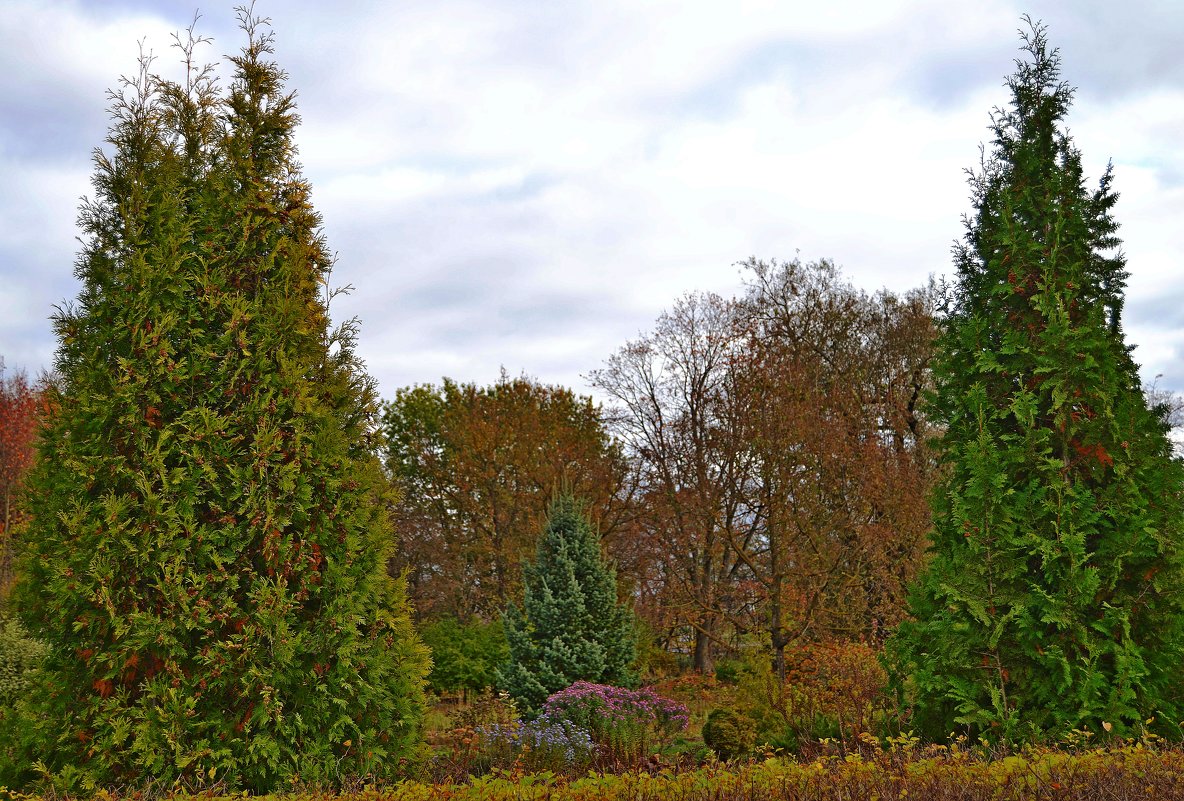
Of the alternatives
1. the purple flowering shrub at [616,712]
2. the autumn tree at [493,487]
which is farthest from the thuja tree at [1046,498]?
the autumn tree at [493,487]

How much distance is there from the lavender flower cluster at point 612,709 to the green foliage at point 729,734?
3.04 ft

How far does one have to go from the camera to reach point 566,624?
41.8 feet

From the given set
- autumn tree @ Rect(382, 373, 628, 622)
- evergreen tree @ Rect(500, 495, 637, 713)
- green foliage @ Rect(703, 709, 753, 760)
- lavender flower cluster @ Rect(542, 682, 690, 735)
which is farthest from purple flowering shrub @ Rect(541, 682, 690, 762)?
autumn tree @ Rect(382, 373, 628, 622)

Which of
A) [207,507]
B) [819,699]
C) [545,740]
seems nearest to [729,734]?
[545,740]

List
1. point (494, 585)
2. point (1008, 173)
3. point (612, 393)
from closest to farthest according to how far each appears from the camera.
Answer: point (1008, 173), point (612, 393), point (494, 585)

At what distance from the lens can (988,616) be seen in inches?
255

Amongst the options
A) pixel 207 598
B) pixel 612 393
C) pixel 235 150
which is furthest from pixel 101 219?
pixel 612 393

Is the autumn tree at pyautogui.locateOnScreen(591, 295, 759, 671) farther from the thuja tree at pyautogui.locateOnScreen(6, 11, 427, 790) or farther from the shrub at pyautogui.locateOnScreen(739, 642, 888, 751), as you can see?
the thuja tree at pyautogui.locateOnScreen(6, 11, 427, 790)

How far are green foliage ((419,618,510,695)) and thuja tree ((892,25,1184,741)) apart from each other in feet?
38.0

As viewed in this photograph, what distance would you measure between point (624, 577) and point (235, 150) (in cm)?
1664

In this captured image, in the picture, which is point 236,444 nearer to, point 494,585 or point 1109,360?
point 1109,360

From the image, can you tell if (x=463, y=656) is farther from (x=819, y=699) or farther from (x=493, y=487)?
(x=819, y=699)

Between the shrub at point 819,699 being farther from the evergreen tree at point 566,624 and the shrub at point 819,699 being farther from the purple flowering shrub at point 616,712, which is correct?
the evergreen tree at point 566,624

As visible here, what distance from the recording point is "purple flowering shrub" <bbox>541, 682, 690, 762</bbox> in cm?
980
